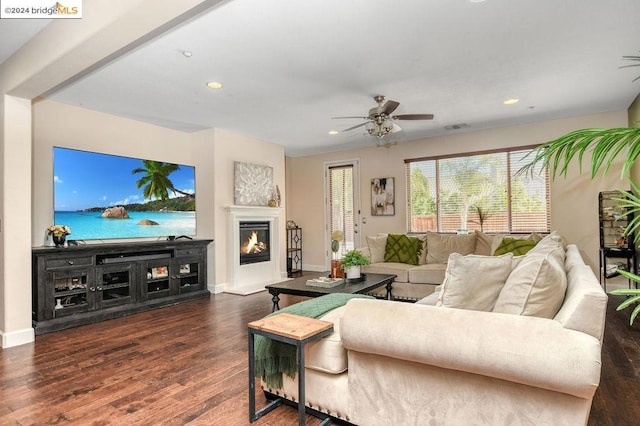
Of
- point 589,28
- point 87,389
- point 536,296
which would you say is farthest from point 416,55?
point 87,389

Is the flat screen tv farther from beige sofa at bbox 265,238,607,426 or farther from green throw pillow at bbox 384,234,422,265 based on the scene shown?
beige sofa at bbox 265,238,607,426

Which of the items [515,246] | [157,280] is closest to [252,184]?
[157,280]

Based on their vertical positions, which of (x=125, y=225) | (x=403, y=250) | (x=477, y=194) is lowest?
(x=403, y=250)

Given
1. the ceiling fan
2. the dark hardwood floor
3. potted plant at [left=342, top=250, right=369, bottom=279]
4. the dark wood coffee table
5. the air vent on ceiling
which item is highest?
the air vent on ceiling

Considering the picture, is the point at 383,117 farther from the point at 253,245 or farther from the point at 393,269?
the point at 253,245

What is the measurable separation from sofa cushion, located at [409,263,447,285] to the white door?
266 cm

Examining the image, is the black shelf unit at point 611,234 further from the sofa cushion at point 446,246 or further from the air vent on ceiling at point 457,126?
the air vent on ceiling at point 457,126

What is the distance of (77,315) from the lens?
396cm

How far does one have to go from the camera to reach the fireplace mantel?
5816mm

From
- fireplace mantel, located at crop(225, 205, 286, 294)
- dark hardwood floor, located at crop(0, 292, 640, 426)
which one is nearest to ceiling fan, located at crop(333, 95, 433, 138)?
fireplace mantel, located at crop(225, 205, 286, 294)

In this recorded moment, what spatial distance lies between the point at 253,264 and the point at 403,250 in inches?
101

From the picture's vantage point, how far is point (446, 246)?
5125 millimetres

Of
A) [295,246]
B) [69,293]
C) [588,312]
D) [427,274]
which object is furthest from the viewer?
[295,246]

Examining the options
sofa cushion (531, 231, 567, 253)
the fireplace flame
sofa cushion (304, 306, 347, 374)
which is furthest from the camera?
the fireplace flame
